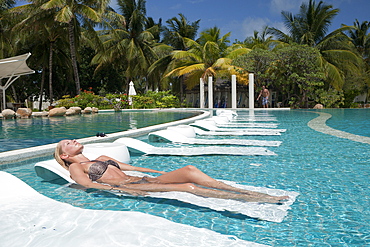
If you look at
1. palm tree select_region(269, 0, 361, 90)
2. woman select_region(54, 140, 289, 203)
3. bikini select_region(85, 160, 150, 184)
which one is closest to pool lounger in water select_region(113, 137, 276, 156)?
woman select_region(54, 140, 289, 203)

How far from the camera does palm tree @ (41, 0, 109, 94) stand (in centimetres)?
2077

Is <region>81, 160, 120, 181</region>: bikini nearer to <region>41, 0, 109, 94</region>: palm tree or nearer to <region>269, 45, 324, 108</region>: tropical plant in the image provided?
<region>41, 0, 109, 94</region>: palm tree

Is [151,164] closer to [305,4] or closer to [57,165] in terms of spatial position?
[57,165]

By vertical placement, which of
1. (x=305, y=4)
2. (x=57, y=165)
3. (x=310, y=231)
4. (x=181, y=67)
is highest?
(x=305, y=4)

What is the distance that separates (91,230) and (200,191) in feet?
3.60

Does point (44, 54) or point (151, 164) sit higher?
point (44, 54)

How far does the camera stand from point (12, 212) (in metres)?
3.00

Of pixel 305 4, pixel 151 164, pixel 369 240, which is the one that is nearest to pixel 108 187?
pixel 151 164

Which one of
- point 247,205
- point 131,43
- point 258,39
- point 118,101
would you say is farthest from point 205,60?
point 247,205

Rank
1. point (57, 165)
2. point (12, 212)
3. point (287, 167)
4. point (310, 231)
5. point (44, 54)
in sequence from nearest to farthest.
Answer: point (310, 231), point (12, 212), point (57, 165), point (287, 167), point (44, 54)

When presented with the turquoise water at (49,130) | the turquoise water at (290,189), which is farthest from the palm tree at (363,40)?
the turquoise water at (290,189)

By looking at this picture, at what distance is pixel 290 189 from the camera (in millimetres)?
3664

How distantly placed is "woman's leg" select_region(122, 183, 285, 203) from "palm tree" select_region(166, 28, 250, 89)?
22031 mm

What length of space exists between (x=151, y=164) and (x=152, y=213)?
2.17 meters
